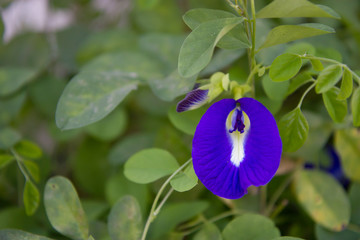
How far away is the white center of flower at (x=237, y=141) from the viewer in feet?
1.77

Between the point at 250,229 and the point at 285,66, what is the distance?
0.26 metres

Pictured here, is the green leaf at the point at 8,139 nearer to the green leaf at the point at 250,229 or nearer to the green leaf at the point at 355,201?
the green leaf at the point at 250,229

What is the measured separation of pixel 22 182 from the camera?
92 centimetres

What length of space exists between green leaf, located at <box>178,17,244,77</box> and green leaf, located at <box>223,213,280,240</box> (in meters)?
0.27

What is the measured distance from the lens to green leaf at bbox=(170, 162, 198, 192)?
0.54 metres

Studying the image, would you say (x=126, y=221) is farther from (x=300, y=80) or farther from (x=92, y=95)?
(x=300, y=80)

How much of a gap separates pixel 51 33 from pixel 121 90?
0.58m

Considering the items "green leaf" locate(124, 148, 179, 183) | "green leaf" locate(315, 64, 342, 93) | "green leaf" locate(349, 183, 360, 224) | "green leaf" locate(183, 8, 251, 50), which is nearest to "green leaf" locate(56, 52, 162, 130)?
"green leaf" locate(124, 148, 179, 183)

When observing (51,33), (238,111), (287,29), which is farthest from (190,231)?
(51,33)

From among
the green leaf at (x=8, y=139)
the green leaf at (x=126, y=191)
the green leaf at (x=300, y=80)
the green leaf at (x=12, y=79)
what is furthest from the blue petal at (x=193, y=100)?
the green leaf at (x=12, y=79)

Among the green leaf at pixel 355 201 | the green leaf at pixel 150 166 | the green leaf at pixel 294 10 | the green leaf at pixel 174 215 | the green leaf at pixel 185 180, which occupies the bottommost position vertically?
the green leaf at pixel 355 201

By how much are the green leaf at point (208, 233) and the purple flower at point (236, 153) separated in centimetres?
13

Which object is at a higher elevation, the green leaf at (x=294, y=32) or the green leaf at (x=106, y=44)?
the green leaf at (x=294, y=32)

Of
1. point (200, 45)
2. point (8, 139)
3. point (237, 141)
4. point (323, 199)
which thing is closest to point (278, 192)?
point (323, 199)
